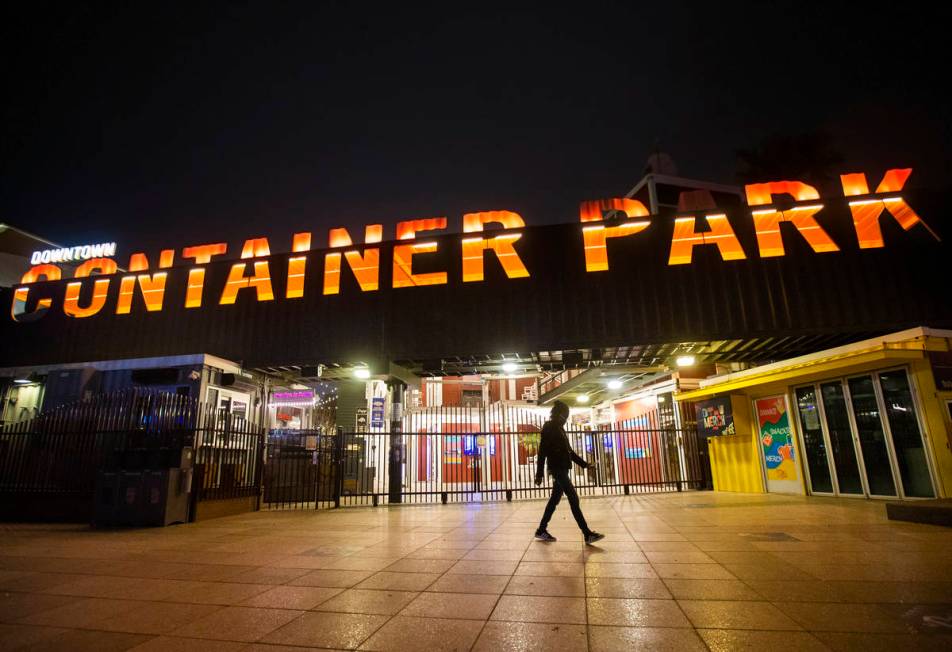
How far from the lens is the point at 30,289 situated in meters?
17.4

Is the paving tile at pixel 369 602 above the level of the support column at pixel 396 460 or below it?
below

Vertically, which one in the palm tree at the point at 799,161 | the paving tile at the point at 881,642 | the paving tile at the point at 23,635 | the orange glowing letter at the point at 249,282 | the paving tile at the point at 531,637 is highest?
the palm tree at the point at 799,161

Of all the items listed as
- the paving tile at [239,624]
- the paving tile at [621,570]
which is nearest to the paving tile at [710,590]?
the paving tile at [621,570]

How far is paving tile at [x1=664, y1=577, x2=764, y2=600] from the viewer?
3.92 m

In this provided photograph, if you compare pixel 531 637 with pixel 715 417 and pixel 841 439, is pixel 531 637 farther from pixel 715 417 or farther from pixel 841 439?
pixel 715 417

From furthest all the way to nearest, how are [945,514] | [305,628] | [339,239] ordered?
[339,239]
[945,514]
[305,628]

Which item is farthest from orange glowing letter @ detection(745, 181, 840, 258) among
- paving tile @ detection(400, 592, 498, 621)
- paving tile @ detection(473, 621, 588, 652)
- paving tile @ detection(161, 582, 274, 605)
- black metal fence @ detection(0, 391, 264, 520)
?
black metal fence @ detection(0, 391, 264, 520)

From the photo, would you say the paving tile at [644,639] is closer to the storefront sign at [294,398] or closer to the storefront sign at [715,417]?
the storefront sign at [715,417]

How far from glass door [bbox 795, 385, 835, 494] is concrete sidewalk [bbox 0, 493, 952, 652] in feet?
14.1

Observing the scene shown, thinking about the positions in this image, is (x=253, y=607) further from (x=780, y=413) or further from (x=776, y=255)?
(x=776, y=255)

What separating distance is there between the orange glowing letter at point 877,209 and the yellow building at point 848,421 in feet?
13.0

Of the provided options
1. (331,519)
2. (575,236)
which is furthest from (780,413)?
(331,519)

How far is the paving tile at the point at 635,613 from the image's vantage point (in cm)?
335

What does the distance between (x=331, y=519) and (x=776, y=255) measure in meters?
13.3
